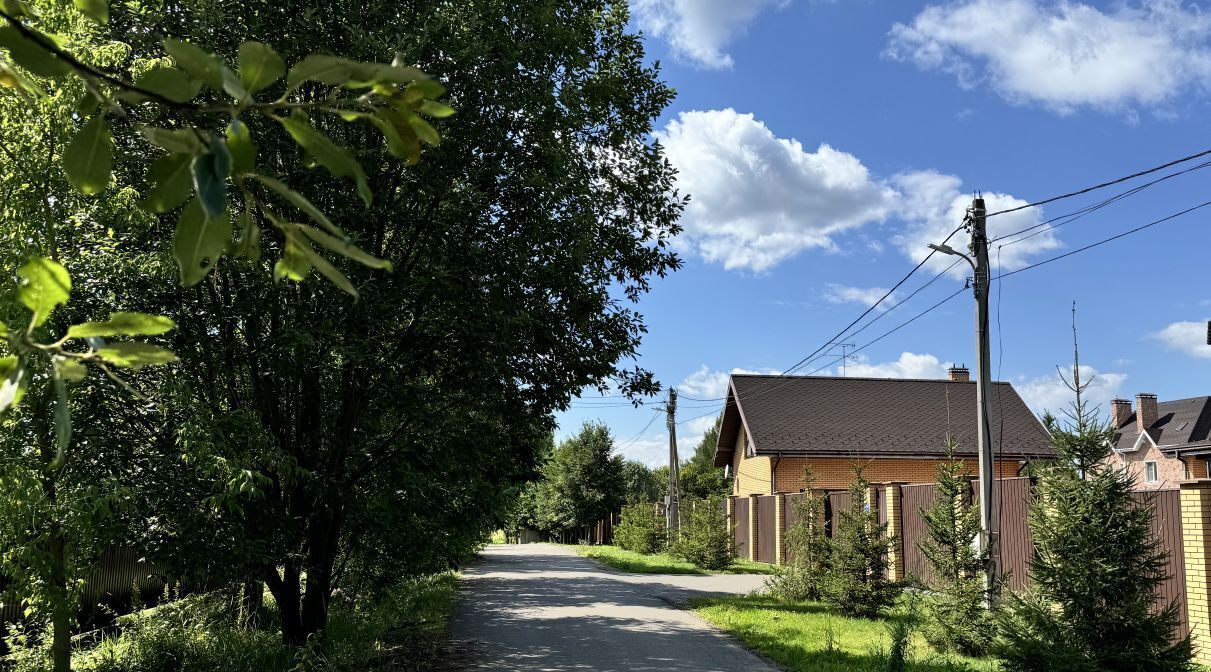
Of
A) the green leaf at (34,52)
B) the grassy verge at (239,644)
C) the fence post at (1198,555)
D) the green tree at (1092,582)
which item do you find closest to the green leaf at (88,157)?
the green leaf at (34,52)

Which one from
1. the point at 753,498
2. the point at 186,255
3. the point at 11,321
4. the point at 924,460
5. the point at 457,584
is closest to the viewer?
the point at 186,255

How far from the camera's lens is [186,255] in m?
0.90

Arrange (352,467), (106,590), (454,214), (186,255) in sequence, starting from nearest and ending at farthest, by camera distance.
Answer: (186,255) < (454,214) < (352,467) < (106,590)

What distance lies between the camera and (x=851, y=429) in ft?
102

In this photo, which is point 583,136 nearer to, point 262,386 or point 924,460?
point 262,386

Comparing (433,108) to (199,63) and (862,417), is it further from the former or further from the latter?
(862,417)

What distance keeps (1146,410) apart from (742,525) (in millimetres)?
29576

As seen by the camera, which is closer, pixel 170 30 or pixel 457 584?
pixel 170 30

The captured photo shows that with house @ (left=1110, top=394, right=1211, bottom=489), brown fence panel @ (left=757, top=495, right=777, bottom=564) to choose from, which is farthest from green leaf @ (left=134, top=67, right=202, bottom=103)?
house @ (left=1110, top=394, right=1211, bottom=489)

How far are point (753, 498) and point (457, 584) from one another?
10826mm

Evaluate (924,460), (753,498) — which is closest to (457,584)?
(753,498)

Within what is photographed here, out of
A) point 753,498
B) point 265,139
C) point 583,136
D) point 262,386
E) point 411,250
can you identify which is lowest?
point 753,498

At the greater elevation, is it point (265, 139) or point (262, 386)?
point (265, 139)

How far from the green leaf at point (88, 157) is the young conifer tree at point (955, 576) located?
10.3 meters
